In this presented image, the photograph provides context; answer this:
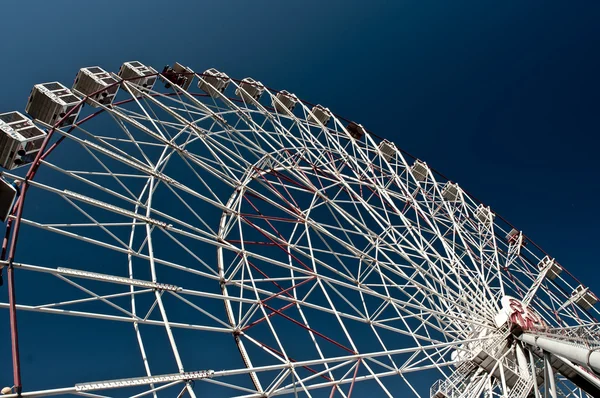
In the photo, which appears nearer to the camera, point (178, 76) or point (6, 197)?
point (6, 197)

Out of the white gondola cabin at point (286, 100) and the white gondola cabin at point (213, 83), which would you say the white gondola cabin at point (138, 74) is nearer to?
the white gondola cabin at point (213, 83)

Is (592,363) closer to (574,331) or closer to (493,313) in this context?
(574,331)

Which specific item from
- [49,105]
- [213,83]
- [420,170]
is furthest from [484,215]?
Answer: [49,105]

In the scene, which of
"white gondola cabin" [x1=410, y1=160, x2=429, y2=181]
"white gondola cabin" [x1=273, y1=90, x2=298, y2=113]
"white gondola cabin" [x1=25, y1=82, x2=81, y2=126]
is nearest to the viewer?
"white gondola cabin" [x1=25, y1=82, x2=81, y2=126]

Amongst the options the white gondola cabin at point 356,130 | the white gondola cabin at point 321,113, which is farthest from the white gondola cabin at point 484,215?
the white gondola cabin at point 321,113

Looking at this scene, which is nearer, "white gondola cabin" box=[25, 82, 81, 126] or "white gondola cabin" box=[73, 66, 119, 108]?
"white gondola cabin" box=[25, 82, 81, 126]

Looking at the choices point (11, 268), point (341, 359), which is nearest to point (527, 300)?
point (341, 359)

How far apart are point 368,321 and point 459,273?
662 cm

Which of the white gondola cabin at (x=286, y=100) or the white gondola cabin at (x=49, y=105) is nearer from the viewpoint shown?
the white gondola cabin at (x=49, y=105)

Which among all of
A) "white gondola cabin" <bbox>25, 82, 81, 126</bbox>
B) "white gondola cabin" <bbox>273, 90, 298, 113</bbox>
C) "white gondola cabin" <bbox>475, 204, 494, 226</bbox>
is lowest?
"white gondola cabin" <bbox>25, 82, 81, 126</bbox>

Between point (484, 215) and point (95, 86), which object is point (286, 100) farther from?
point (484, 215)

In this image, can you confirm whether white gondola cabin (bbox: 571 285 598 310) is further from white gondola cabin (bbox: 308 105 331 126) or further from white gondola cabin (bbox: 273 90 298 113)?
white gondola cabin (bbox: 273 90 298 113)

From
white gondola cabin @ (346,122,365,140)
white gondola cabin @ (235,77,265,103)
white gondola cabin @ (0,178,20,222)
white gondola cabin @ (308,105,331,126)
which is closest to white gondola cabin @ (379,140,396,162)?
white gondola cabin @ (346,122,365,140)

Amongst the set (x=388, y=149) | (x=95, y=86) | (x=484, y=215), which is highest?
(x=388, y=149)
